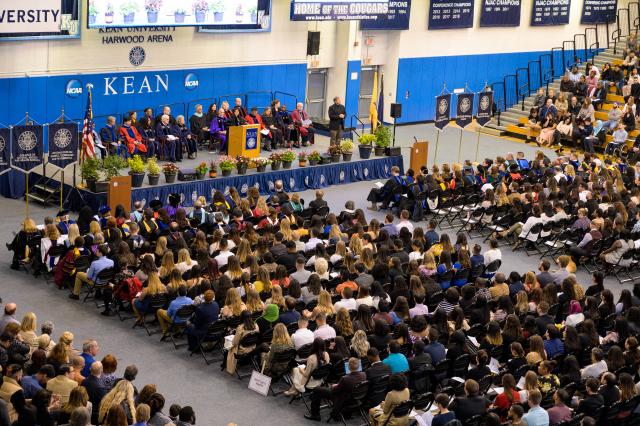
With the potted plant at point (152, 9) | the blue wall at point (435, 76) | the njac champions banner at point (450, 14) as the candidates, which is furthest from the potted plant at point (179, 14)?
the njac champions banner at point (450, 14)

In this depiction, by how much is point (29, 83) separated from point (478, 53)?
1852cm

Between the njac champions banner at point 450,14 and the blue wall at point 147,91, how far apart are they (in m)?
6.16

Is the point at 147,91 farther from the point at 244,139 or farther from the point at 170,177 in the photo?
the point at 170,177

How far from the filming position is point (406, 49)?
36.6 metres

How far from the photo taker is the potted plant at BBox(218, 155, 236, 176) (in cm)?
2527

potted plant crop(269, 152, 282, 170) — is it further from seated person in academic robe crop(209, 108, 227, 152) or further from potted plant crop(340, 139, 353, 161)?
potted plant crop(340, 139, 353, 161)

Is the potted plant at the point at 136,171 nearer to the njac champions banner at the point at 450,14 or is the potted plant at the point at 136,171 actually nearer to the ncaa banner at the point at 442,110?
the ncaa banner at the point at 442,110

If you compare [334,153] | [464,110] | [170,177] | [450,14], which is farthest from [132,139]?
[450,14]

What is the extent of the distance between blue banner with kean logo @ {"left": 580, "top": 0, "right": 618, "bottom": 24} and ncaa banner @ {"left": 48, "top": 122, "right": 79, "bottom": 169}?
86.2 feet

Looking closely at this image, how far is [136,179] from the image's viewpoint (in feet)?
78.2

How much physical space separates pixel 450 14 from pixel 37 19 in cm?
1671

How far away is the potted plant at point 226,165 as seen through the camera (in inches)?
995

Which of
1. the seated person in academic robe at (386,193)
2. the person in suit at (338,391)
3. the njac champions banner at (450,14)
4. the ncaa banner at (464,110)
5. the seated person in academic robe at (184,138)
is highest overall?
the njac champions banner at (450,14)

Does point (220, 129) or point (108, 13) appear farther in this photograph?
point (220, 129)
